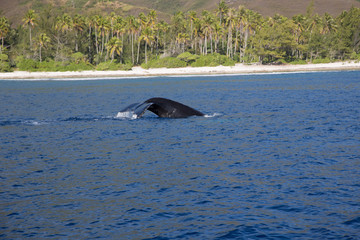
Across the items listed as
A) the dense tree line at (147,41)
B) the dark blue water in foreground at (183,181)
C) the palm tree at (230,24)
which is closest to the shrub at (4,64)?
the dense tree line at (147,41)

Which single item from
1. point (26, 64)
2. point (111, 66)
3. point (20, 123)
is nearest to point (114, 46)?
point (111, 66)

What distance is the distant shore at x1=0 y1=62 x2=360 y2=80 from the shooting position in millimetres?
108750

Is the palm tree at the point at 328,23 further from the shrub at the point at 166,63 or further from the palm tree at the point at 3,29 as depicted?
Result: the palm tree at the point at 3,29

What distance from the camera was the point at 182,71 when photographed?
4523 inches

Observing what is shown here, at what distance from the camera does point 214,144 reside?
19.6 metres

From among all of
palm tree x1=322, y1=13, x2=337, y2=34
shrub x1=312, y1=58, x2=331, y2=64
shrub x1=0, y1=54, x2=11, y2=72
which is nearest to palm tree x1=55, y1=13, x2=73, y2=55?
shrub x1=0, y1=54, x2=11, y2=72

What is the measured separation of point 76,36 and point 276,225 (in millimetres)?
122930

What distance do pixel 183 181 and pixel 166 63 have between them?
109165 millimetres

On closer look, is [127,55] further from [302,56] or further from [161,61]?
[302,56]

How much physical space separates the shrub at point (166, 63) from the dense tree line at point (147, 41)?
1905 millimetres

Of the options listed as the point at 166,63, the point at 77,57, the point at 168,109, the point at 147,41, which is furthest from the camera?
the point at 147,41

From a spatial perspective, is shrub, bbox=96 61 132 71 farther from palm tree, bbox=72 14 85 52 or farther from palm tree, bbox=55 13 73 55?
palm tree, bbox=55 13 73 55

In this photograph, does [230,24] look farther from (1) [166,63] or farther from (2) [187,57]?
(1) [166,63]

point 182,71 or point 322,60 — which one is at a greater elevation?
point 322,60
